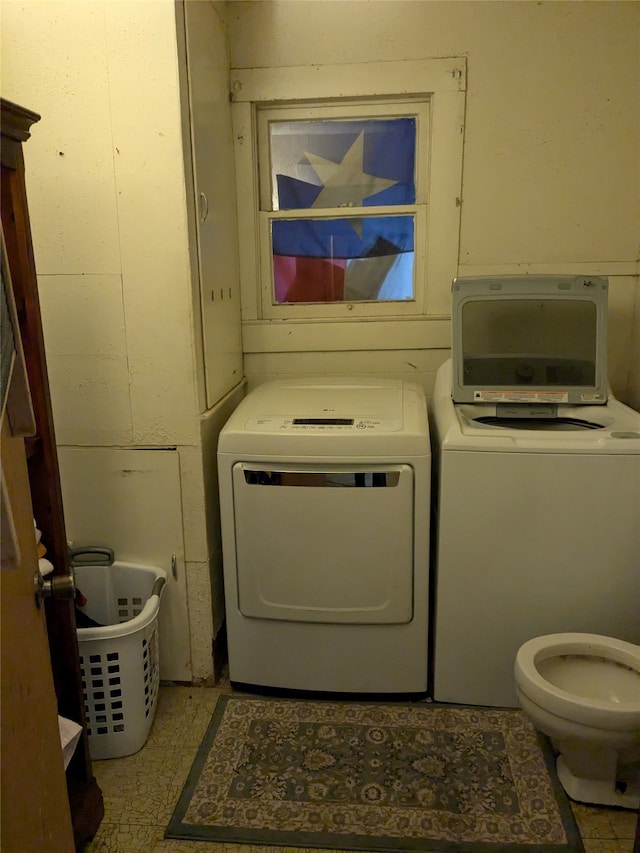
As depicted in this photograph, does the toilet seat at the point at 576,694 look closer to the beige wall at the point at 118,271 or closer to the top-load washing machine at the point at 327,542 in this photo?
the top-load washing machine at the point at 327,542

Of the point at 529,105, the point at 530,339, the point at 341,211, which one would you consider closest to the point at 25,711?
the point at 530,339

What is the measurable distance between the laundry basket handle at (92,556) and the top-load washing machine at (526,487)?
1.00 meters

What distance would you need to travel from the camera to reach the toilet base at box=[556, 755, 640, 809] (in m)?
1.61

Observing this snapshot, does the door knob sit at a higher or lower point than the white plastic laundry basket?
higher

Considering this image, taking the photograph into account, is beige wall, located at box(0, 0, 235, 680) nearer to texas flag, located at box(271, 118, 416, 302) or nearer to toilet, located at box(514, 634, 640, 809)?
texas flag, located at box(271, 118, 416, 302)

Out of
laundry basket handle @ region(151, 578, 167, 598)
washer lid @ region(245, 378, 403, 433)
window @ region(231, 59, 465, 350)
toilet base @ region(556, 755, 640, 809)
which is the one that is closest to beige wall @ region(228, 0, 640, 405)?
window @ region(231, 59, 465, 350)

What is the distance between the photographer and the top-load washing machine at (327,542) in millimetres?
1852

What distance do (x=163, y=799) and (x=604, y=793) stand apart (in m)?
1.13

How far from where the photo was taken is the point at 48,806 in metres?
1.00

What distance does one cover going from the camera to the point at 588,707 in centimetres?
146

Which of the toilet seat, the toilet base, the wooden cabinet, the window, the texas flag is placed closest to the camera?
the wooden cabinet

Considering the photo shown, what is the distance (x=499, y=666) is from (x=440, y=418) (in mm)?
771

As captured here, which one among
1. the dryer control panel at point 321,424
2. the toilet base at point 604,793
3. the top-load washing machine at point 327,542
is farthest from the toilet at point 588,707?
the dryer control panel at point 321,424

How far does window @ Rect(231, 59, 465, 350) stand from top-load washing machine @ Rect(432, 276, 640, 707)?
0.39m
